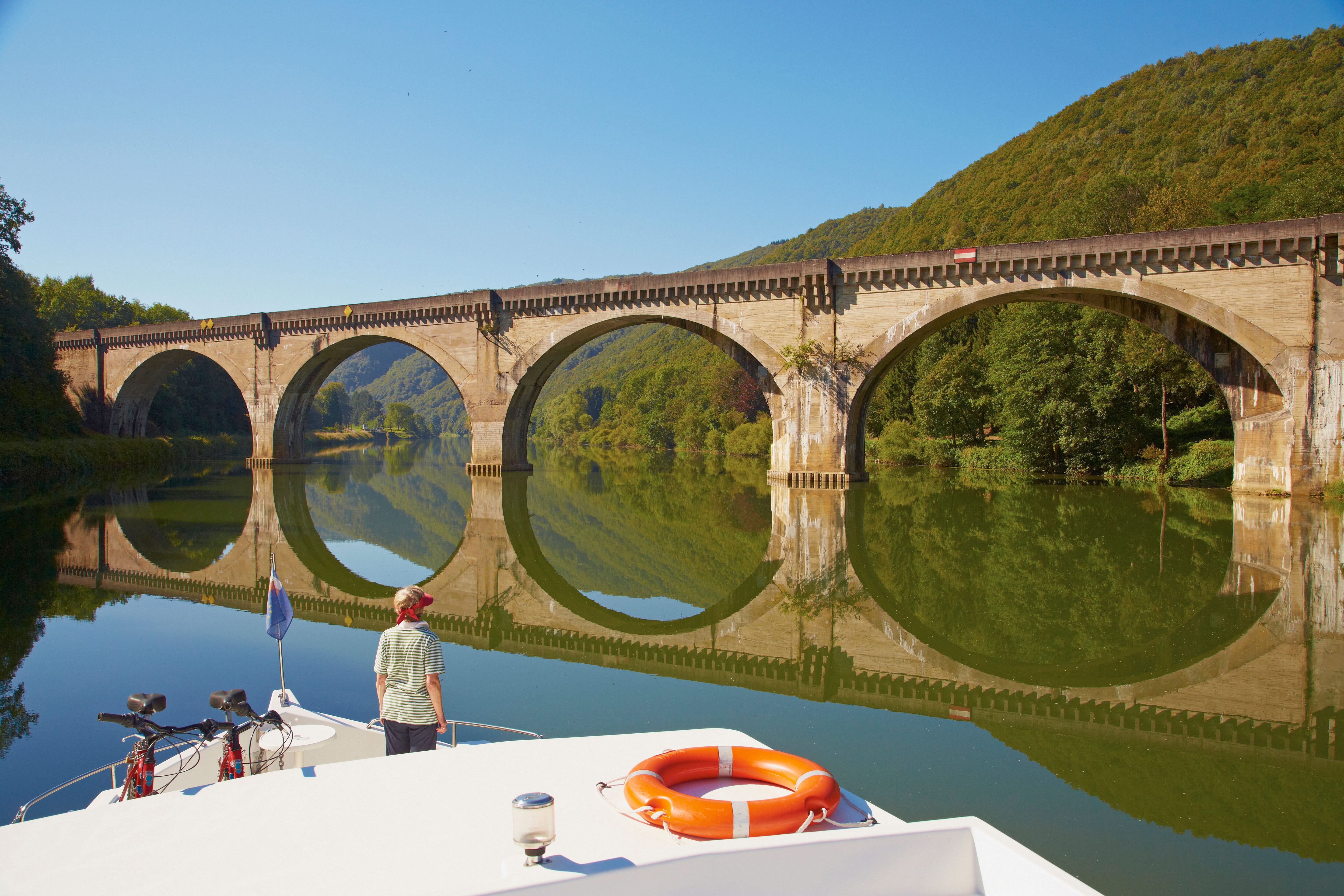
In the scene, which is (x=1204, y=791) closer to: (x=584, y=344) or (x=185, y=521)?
(x=185, y=521)

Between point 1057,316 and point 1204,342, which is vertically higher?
point 1057,316

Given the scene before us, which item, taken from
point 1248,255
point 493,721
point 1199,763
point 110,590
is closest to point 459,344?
point 110,590

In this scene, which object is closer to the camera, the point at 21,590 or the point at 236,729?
the point at 236,729

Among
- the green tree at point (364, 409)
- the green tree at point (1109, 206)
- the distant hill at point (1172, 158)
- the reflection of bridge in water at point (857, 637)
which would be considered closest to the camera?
the reflection of bridge in water at point (857, 637)

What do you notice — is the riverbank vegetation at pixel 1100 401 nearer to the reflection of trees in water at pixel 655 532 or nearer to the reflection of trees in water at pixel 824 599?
the reflection of trees in water at pixel 655 532

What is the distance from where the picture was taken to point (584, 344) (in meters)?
29.5

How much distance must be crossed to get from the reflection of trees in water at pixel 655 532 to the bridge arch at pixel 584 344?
7.71 feet

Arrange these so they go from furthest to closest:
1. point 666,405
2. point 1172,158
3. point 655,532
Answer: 1. point 666,405
2. point 1172,158
3. point 655,532

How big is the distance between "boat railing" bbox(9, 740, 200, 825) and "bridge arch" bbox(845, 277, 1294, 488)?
2231cm

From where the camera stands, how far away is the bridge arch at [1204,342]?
20.2 m

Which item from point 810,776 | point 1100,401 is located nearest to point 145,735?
point 810,776

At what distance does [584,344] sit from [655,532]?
13.9 m

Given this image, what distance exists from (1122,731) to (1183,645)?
270 centimetres

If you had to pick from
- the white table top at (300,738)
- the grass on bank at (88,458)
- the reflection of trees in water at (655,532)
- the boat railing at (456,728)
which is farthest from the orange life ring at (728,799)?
the grass on bank at (88,458)
